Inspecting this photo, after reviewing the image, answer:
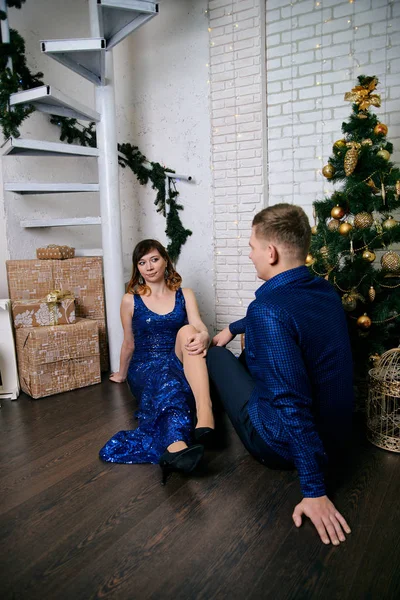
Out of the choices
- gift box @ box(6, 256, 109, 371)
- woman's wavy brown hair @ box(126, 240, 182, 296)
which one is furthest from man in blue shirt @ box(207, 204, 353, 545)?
gift box @ box(6, 256, 109, 371)

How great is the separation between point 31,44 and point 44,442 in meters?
3.14

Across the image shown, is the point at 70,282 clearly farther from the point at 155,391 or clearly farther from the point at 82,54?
the point at 82,54

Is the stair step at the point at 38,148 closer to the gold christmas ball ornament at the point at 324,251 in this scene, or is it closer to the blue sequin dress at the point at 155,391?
the blue sequin dress at the point at 155,391

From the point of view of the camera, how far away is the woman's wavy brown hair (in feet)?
9.15

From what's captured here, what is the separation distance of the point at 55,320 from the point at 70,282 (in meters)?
0.40

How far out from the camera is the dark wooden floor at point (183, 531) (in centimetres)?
140

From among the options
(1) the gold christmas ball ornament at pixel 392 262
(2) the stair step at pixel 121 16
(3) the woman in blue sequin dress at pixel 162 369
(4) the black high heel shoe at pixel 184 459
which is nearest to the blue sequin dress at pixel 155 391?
(3) the woman in blue sequin dress at pixel 162 369

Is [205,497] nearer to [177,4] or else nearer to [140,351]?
[140,351]

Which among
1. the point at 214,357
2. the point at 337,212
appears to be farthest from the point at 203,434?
the point at 337,212

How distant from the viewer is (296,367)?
1553 mm

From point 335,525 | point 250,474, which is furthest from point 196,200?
point 335,525

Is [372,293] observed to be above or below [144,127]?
below

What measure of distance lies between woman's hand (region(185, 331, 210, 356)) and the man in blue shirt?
20.1 inches

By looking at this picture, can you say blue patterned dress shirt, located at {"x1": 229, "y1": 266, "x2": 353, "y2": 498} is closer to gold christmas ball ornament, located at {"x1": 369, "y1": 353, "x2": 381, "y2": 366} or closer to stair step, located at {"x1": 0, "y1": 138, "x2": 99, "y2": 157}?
gold christmas ball ornament, located at {"x1": 369, "y1": 353, "x2": 381, "y2": 366}
